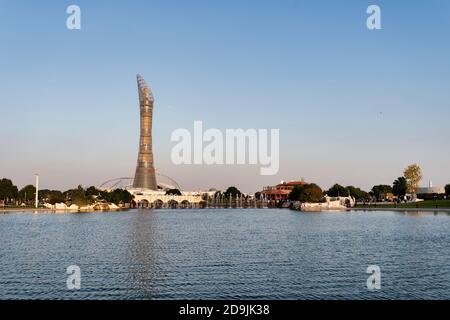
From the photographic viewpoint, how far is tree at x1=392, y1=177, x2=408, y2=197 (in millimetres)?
168875

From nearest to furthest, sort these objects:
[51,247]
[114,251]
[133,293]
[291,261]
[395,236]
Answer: [133,293]
[291,261]
[114,251]
[51,247]
[395,236]

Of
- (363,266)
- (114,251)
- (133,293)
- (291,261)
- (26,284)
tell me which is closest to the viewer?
(133,293)

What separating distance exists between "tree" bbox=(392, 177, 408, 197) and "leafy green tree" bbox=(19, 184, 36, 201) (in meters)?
118

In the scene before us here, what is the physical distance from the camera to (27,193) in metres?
164

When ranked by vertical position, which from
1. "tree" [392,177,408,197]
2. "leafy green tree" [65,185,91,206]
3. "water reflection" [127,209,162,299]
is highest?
"tree" [392,177,408,197]

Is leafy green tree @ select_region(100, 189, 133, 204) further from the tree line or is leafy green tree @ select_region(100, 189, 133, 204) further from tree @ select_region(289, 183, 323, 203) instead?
tree @ select_region(289, 183, 323, 203)

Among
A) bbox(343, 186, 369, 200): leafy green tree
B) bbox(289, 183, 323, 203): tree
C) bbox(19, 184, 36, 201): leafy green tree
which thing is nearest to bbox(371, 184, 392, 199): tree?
bbox(343, 186, 369, 200): leafy green tree

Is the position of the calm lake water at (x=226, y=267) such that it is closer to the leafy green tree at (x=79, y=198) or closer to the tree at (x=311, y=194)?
the leafy green tree at (x=79, y=198)

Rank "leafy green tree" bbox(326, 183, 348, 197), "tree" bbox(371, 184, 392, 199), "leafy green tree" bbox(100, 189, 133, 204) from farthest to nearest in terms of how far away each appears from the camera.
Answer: "tree" bbox(371, 184, 392, 199), "leafy green tree" bbox(326, 183, 348, 197), "leafy green tree" bbox(100, 189, 133, 204)

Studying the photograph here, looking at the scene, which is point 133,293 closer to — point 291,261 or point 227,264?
point 227,264

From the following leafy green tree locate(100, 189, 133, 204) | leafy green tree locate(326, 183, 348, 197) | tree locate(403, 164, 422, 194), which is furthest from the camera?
leafy green tree locate(326, 183, 348, 197)
